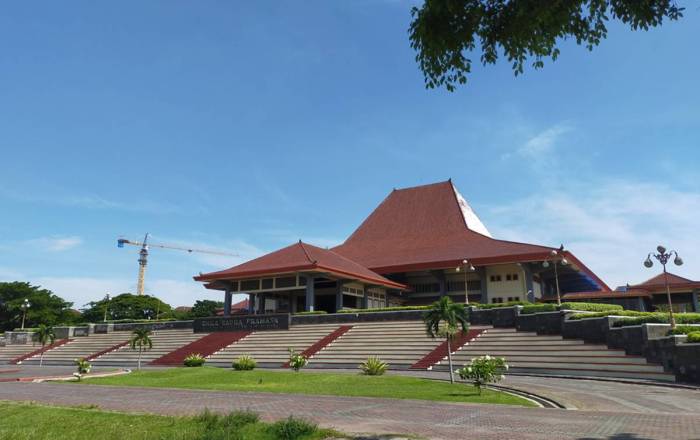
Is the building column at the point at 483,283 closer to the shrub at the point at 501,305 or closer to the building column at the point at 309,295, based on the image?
the shrub at the point at 501,305

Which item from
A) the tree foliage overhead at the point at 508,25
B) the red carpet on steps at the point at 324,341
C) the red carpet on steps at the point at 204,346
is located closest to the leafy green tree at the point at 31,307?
the red carpet on steps at the point at 204,346

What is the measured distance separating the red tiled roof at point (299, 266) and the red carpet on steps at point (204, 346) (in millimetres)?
4975

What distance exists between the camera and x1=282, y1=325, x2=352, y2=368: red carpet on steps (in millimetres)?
27528

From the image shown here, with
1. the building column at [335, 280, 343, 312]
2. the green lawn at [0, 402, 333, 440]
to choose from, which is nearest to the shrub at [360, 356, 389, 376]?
the green lawn at [0, 402, 333, 440]

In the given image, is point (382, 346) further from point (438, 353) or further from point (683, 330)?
point (683, 330)

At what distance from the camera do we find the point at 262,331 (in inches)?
1344

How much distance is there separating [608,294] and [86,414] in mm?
42026

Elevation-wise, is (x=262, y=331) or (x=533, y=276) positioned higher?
(x=533, y=276)

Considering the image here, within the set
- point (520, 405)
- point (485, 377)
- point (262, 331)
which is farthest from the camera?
point (262, 331)

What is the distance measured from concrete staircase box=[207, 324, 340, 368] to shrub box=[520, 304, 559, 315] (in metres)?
11.5

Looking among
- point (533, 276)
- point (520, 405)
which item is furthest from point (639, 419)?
point (533, 276)

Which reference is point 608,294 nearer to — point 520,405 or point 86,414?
point 520,405

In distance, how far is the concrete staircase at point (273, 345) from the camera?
28044mm

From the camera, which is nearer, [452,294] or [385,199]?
[452,294]
